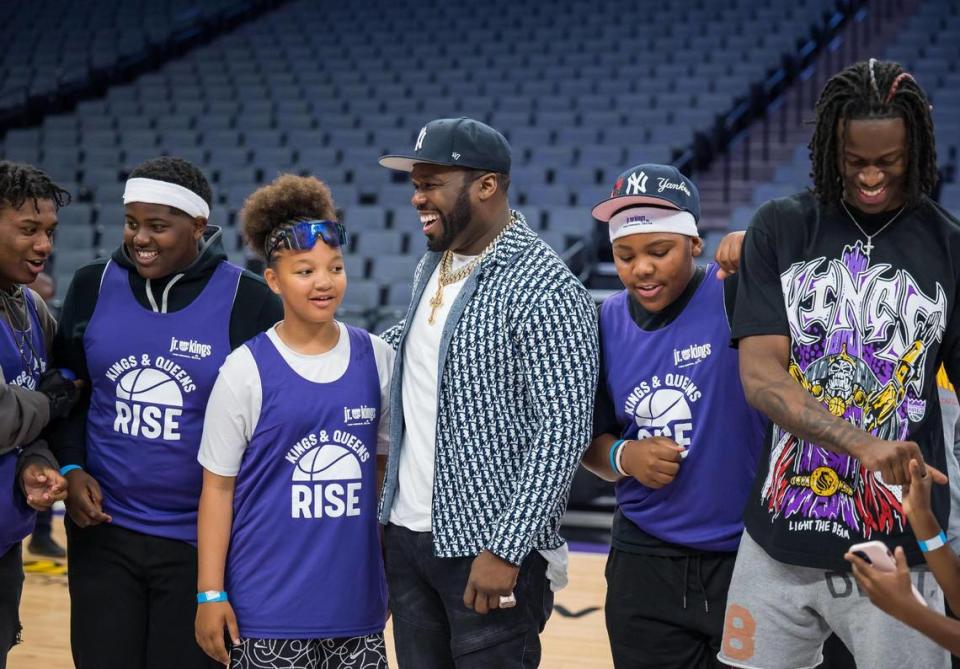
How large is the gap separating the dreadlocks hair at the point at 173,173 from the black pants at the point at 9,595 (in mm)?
883

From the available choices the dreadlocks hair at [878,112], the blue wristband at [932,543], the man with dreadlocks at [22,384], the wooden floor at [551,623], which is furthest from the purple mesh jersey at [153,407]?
the wooden floor at [551,623]

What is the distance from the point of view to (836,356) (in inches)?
75.9

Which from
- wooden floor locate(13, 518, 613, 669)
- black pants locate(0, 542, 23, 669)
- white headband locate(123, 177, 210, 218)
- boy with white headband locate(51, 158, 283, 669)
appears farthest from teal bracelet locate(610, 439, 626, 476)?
wooden floor locate(13, 518, 613, 669)

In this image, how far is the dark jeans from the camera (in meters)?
2.13

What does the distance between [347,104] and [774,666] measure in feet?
35.3

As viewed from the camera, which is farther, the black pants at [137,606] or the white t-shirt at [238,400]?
the black pants at [137,606]

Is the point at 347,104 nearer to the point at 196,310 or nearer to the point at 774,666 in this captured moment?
the point at 196,310

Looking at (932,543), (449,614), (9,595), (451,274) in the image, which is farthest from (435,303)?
(9,595)

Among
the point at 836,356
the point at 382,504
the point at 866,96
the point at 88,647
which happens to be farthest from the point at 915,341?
the point at 88,647

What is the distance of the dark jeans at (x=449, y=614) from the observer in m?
2.13

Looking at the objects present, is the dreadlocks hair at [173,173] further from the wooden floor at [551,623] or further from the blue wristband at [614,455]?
the wooden floor at [551,623]

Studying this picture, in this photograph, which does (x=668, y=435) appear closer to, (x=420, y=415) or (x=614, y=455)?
(x=614, y=455)

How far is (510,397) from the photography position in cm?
216

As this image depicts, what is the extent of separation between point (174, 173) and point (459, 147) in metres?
0.76
